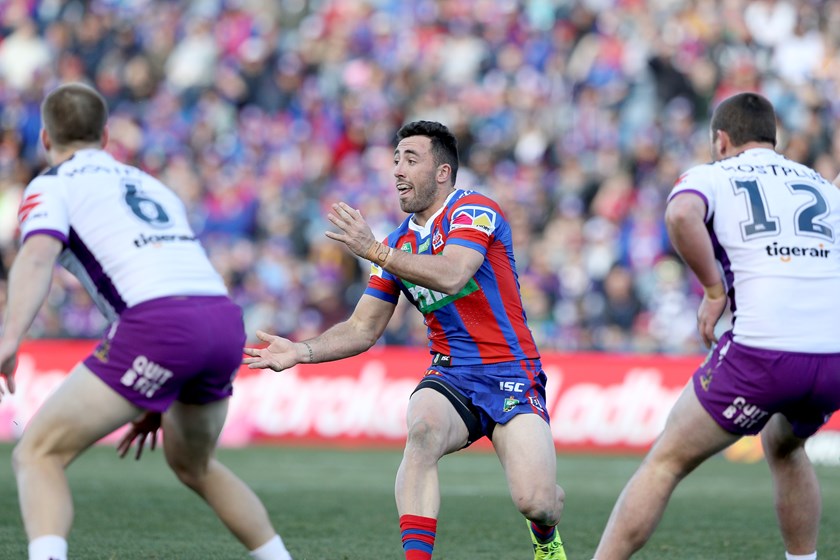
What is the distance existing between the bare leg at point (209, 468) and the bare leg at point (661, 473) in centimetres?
169

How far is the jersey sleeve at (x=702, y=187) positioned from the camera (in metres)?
6.40

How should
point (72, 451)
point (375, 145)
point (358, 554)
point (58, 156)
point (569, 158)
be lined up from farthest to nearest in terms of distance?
point (375, 145) < point (569, 158) < point (358, 554) < point (58, 156) < point (72, 451)

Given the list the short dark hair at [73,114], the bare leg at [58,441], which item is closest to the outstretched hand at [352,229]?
the short dark hair at [73,114]

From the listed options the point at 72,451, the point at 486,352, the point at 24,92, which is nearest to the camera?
the point at 72,451

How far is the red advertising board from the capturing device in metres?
16.3

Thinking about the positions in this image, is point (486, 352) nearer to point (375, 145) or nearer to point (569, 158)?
point (569, 158)

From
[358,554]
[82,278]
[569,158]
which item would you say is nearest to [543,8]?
[569,158]

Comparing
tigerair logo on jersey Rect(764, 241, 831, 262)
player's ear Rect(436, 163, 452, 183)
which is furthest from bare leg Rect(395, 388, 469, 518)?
tigerair logo on jersey Rect(764, 241, 831, 262)

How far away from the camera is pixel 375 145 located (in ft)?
69.8

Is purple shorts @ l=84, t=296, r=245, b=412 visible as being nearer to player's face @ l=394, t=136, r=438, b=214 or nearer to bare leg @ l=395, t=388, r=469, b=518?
bare leg @ l=395, t=388, r=469, b=518

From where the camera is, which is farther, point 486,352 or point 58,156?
point 486,352

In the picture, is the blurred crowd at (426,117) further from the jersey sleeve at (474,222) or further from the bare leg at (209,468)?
the bare leg at (209,468)

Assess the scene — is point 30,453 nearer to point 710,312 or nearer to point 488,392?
point 488,392

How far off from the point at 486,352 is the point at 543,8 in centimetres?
1590
